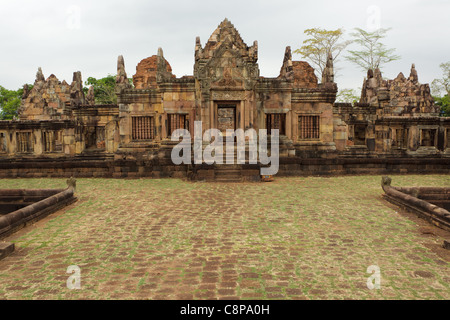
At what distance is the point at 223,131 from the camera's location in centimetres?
1691

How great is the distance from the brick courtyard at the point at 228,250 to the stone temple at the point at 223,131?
17.4 ft

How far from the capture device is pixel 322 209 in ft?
28.4

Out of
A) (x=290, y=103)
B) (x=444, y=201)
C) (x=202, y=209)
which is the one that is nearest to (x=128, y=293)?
(x=202, y=209)

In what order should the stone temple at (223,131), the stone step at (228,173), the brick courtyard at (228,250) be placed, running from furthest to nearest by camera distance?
the stone temple at (223,131) < the stone step at (228,173) < the brick courtyard at (228,250)

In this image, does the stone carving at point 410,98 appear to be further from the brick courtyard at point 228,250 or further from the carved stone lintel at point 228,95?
the brick courtyard at point 228,250

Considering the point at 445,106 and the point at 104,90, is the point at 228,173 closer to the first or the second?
the point at 104,90

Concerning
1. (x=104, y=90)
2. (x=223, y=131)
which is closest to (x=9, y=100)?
(x=104, y=90)

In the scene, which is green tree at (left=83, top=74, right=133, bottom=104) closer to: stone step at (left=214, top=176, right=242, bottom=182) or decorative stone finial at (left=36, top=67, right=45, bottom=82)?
decorative stone finial at (left=36, top=67, right=45, bottom=82)

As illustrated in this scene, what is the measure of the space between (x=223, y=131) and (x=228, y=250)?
11673mm

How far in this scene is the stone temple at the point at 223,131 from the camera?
49.0 ft

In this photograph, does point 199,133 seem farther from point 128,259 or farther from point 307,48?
point 307,48

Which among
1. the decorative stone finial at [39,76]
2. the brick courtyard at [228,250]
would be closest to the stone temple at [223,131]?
the brick courtyard at [228,250]

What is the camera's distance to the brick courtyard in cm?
426

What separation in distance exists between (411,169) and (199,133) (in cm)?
1165
